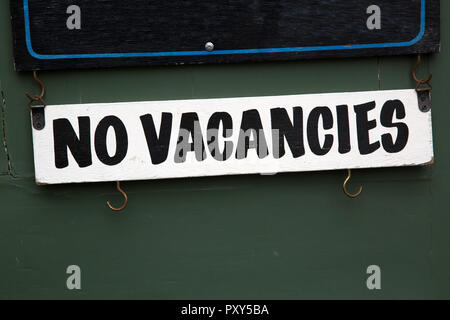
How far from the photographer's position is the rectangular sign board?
222 cm

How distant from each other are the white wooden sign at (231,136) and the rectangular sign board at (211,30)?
0.63ft

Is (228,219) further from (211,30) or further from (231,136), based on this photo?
(211,30)

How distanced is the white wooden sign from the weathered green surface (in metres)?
0.07

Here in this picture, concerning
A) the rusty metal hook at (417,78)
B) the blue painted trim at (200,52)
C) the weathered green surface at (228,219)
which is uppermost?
the blue painted trim at (200,52)

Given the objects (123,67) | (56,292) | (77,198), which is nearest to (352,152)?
(123,67)

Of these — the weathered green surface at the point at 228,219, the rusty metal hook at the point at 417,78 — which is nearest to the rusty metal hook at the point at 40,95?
the weathered green surface at the point at 228,219

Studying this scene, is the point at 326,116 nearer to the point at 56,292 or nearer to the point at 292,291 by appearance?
the point at 292,291

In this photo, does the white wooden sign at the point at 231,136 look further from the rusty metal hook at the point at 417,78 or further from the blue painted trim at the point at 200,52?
the blue painted trim at the point at 200,52

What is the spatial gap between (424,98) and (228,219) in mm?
970

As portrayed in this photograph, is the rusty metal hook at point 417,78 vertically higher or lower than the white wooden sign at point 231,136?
higher

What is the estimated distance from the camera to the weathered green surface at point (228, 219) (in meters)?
2.29

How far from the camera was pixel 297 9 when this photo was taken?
225 centimetres

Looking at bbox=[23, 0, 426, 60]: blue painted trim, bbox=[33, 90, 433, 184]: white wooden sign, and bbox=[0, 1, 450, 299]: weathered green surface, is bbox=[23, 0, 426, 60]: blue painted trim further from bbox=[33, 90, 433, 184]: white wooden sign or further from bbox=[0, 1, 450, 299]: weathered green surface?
bbox=[33, 90, 433, 184]: white wooden sign

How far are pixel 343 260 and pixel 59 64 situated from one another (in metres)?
1.45
